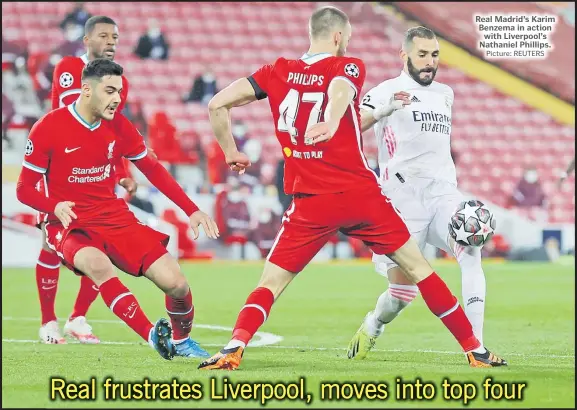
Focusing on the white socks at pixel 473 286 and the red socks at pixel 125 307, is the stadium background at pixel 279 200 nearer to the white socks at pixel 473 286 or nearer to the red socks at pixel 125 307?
the red socks at pixel 125 307

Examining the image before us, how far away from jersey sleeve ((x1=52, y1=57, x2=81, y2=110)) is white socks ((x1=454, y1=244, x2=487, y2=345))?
304 cm

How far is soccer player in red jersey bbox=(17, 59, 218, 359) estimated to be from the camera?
22.5 feet

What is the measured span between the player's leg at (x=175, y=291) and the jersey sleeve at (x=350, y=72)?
168 cm

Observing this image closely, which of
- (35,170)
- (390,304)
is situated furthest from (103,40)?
(390,304)

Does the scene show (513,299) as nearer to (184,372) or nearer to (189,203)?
(189,203)

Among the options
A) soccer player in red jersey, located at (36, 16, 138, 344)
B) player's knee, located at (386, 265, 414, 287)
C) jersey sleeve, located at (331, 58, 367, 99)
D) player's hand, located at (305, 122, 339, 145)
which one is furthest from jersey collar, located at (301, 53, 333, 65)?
soccer player in red jersey, located at (36, 16, 138, 344)

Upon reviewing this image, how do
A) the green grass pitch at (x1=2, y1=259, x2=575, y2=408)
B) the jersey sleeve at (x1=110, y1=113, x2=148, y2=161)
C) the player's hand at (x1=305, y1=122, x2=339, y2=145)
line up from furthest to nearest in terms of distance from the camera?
the jersey sleeve at (x1=110, y1=113, x2=148, y2=161) < the player's hand at (x1=305, y1=122, x2=339, y2=145) < the green grass pitch at (x1=2, y1=259, x2=575, y2=408)

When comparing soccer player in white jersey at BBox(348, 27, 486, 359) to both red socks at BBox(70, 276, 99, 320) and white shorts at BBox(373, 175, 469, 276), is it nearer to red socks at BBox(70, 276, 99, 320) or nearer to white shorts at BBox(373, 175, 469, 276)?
white shorts at BBox(373, 175, 469, 276)

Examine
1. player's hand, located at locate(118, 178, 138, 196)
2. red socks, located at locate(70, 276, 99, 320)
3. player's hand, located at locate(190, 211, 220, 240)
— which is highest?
player's hand, located at locate(118, 178, 138, 196)

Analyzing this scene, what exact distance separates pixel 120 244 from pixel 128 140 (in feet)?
2.22

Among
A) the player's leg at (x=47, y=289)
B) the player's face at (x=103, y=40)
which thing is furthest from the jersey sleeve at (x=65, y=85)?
the player's leg at (x=47, y=289)

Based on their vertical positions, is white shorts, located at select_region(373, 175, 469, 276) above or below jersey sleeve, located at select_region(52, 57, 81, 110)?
below

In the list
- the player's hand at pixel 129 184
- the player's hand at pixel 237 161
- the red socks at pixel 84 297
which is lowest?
the red socks at pixel 84 297

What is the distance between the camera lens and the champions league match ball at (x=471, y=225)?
22.9ft
